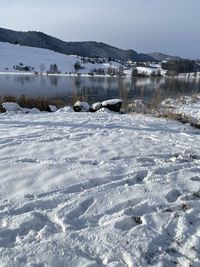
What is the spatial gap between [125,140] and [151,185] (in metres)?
2.24

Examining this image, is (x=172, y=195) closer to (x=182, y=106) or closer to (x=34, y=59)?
(x=182, y=106)

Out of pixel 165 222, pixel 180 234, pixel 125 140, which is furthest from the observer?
pixel 125 140

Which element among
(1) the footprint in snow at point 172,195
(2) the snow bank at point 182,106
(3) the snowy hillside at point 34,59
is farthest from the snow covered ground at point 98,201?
(3) the snowy hillside at point 34,59

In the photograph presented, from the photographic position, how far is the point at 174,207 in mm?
4000

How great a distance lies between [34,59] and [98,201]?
6834 inches

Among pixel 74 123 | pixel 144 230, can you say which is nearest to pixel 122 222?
pixel 144 230

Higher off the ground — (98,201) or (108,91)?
(98,201)

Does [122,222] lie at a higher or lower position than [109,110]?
higher

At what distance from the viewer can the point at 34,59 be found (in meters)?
171

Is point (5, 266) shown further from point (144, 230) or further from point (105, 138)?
point (105, 138)

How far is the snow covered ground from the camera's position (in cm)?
318

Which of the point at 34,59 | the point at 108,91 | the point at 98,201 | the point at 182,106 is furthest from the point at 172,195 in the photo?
the point at 34,59

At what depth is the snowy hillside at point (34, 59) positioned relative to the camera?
15004 cm

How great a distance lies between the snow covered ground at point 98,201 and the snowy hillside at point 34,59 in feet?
448
